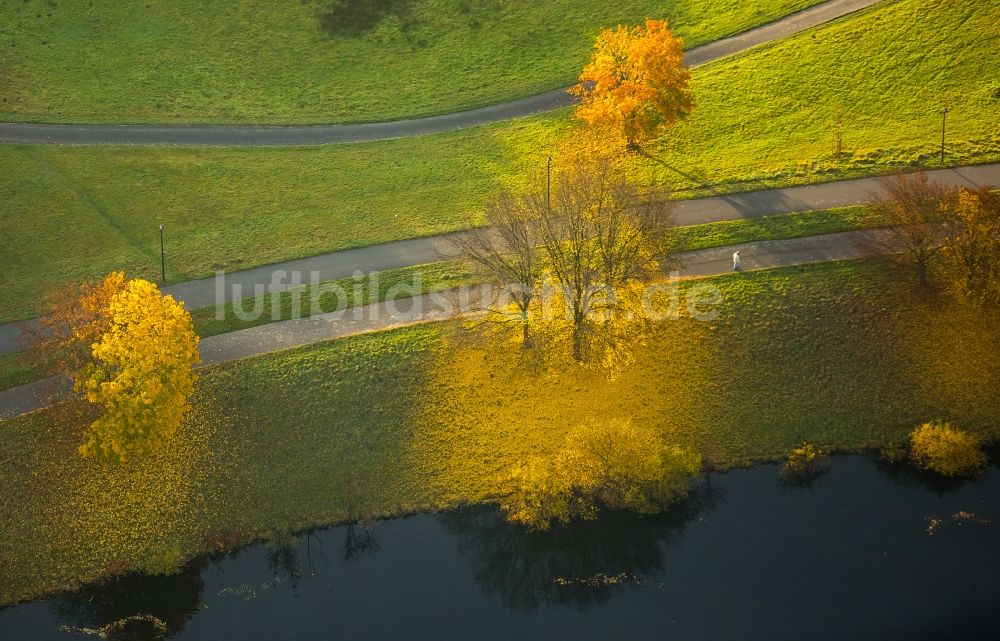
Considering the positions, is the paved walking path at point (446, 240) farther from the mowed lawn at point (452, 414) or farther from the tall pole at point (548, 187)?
the tall pole at point (548, 187)

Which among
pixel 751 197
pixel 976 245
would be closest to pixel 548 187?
pixel 751 197

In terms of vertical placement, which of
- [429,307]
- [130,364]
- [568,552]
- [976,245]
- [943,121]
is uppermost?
[943,121]

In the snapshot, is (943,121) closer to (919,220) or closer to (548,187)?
(919,220)

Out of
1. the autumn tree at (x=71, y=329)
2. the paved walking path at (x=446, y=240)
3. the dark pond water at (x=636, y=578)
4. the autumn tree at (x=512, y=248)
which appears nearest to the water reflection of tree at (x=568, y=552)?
the dark pond water at (x=636, y=578)

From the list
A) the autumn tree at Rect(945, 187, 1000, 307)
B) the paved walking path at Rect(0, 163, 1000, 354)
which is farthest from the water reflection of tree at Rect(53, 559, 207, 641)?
the autumn tree at Rect(945, 187, 1000, 307)

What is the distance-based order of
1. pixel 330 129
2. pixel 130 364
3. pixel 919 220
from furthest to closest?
pixel 330 129, pixel 919 220, pixel 130 364

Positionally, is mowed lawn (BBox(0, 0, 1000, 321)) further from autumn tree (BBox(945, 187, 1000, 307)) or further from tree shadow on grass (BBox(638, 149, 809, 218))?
autumn tree (BBox(945, 187, 1000, 307))

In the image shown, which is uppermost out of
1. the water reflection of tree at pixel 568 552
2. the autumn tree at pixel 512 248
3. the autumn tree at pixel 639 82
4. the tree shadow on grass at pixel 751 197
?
the autumn tree at pixel 639 82
